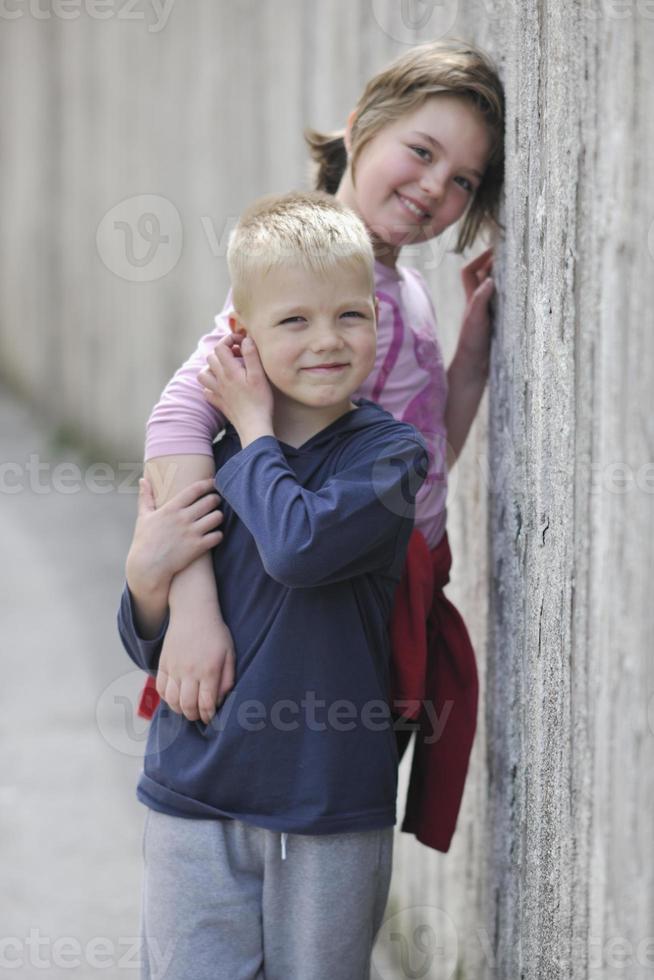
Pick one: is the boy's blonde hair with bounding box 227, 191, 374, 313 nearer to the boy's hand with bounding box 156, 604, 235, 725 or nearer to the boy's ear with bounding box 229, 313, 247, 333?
the boy's ear with bounding box 229, 313, 247, 333

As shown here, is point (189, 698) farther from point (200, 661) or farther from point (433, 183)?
point (433, 183)

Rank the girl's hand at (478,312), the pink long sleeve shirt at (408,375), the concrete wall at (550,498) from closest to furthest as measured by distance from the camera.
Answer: the concrete wall at (550,498)
the pink long sleeve shirt at (408,375)
the girl's hand at (478,312)

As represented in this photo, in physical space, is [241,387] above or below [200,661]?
above

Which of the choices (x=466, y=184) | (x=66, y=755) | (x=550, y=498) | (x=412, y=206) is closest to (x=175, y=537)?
(x=550, y=498)

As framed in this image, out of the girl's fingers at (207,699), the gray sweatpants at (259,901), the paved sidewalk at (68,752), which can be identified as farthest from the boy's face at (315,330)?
the paved sidewalk at (68,752)

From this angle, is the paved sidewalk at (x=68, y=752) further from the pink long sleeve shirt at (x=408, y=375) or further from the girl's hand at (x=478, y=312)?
the girl's hand at (x=478, y=312)

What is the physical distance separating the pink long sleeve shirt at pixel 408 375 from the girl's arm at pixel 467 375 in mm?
36

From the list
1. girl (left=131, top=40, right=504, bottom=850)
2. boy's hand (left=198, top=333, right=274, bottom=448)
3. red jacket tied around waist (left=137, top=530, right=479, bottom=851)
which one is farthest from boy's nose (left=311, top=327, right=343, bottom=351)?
red jacket tied around waist (left=137, top=530, right=479, bottom=851)

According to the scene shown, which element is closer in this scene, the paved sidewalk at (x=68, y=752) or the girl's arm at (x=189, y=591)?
the girl's arm at (x=189, y=591)

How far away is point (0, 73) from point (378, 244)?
28.2 ft

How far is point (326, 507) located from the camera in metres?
1.90

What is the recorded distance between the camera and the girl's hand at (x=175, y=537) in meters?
2.08

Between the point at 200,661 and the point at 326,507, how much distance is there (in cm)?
32

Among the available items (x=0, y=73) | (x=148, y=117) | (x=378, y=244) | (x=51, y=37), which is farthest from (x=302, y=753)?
(x=0, y=73)
